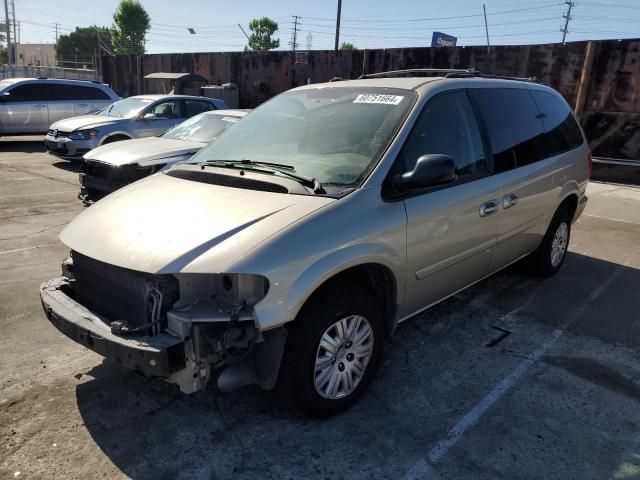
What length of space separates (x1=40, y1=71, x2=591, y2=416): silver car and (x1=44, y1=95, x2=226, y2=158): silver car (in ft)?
25.5

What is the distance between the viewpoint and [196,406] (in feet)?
10.0

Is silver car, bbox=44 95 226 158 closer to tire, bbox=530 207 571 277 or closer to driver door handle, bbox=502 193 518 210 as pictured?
tire, bbox=530 207 571 277

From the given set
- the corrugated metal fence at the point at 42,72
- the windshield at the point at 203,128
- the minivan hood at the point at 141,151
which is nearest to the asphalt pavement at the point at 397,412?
the minivan hood at the point at 141,151

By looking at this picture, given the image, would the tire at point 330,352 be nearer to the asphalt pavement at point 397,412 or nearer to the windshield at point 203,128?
the asphalt pavement at point 397,412

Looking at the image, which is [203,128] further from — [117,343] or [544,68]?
[544,68]

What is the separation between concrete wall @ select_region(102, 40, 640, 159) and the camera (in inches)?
452

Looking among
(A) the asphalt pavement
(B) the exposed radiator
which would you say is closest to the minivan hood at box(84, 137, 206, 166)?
(A) the asphalt pavement

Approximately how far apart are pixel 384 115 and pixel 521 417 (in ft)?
6.66

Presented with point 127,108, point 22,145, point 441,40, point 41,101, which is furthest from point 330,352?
point 441,40

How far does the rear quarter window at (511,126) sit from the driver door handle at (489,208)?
0.88ft

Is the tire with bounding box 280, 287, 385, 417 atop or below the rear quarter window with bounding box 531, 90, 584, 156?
below

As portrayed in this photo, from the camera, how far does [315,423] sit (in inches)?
114

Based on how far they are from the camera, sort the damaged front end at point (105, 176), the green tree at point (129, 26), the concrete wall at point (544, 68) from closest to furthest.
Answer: the damaged front end at point (105, 176), the concrete wall at point (544, 68), the green tree at point (129, 26)

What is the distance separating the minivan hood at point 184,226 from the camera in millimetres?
2463
